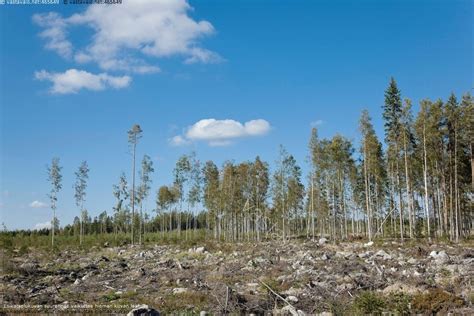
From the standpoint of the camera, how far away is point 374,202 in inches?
2286

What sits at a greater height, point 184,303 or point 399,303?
point 399,303

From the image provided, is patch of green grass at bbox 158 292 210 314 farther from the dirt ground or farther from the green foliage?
A: the green foliage

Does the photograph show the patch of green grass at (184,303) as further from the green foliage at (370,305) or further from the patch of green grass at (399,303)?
the patch of green grass at (399,303)

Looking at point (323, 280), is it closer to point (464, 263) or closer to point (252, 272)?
point (252, 272)

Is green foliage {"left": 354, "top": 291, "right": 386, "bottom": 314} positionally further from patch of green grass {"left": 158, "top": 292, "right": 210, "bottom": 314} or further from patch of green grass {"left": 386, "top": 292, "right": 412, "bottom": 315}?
patch of green grass {"left": 158, "top": 292, "right": 210, "bottom": 314}

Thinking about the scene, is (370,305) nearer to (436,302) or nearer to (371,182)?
(436,302)

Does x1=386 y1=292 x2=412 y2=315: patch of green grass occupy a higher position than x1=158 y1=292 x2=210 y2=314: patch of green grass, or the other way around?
x1=386 y1=292 x2=412 y2=315: patch of green grass

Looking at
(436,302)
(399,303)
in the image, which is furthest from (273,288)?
(436,302)

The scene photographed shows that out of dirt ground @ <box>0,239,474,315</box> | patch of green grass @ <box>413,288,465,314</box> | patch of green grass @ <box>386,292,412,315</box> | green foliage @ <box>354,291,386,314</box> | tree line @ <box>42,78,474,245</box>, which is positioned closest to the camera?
green foliage @ <box>354,291,386,314</box>

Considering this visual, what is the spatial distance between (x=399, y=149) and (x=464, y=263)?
1061 inches

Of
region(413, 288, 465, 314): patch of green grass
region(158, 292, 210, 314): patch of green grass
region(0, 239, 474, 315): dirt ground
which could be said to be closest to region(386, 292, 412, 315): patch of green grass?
region(0, 239, 474, 315): dirt ground

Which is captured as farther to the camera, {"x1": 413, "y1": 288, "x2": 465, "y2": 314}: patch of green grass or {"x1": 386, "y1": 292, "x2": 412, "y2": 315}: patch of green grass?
{"x1": 413, "y1": 288, "x2": 465, "y2": 314}: patch of green grass

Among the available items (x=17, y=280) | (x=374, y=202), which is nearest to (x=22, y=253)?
(x=17, y=280)

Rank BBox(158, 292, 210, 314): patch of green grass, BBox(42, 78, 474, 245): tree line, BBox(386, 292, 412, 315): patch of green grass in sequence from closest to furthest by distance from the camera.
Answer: BBox(386, 292, 412, 315): patch of green grass < BBox(158, 292, 210, 314): patch of green grass < BBox(42, 78, 474, 245): tree line
